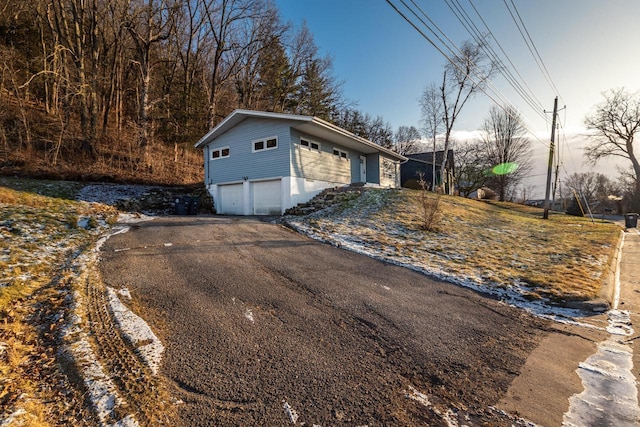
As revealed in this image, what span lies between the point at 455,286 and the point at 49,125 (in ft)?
66.8

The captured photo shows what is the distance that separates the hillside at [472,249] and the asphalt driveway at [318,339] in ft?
3.09

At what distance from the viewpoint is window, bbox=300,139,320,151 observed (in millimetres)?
Answer: 12812

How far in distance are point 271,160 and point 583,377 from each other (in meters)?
11.6

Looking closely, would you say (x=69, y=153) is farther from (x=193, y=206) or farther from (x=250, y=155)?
(x=250, y=155)

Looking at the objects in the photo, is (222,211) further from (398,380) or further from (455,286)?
(398,380)

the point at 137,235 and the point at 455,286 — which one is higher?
the point at 137,235

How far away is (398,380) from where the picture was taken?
2.34 m

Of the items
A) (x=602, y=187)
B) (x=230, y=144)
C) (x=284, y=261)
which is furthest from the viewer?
(x=602, y=187)

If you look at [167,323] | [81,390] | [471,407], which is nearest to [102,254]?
[167,323]

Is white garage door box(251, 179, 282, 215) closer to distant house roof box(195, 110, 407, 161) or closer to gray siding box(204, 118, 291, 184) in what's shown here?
gray siding box(204, 118, 291, 184)

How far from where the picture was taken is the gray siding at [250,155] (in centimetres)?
1216

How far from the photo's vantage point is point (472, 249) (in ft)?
24.3

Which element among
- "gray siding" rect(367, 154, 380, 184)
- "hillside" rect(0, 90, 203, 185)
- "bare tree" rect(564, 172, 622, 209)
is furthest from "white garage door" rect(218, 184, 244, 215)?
"bare tree" rect(564, 172, 622, 209)

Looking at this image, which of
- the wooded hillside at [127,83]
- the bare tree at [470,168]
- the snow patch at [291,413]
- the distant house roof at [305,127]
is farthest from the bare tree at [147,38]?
the bare tree at [470,168]
